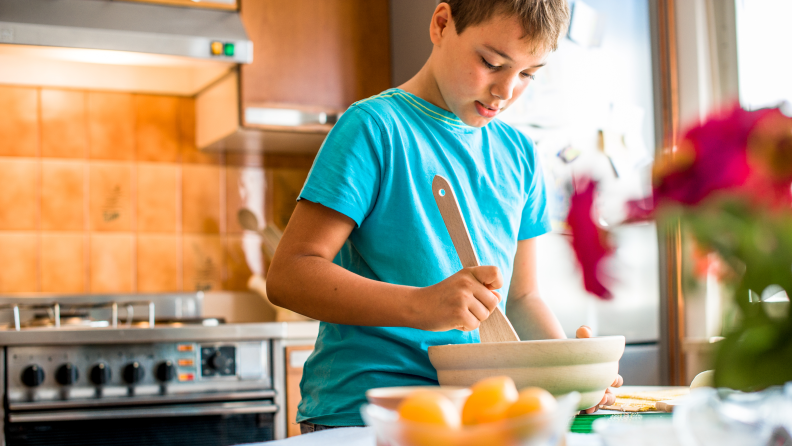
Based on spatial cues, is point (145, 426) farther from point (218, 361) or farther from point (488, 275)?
point (488, 275)

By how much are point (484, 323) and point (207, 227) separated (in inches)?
66.1

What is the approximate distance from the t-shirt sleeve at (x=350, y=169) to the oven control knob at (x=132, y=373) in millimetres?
1110

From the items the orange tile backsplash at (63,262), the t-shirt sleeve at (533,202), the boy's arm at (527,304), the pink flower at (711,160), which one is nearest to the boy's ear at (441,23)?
the t-shirt sleeve at (533,202)

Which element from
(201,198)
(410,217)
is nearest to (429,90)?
(410,217)

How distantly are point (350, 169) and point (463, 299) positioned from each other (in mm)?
211

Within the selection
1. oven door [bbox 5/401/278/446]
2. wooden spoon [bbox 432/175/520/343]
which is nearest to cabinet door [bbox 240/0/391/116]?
oven door [bbox 5/401/278/446]

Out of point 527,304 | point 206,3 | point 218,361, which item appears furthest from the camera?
point 206,3

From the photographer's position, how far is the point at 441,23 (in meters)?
0.92

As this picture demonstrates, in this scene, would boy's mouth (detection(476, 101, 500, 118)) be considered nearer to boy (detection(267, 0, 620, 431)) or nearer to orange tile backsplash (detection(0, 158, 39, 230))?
boy (detection(267, 0, 620, 431))

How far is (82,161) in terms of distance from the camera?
218cm

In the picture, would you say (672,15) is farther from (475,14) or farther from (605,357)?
(605,357)

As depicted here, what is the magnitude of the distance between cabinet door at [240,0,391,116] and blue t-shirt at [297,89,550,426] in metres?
1.21

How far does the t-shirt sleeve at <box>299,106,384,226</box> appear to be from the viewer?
2.56ft

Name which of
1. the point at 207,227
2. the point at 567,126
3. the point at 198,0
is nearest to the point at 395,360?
the point at 567,126
